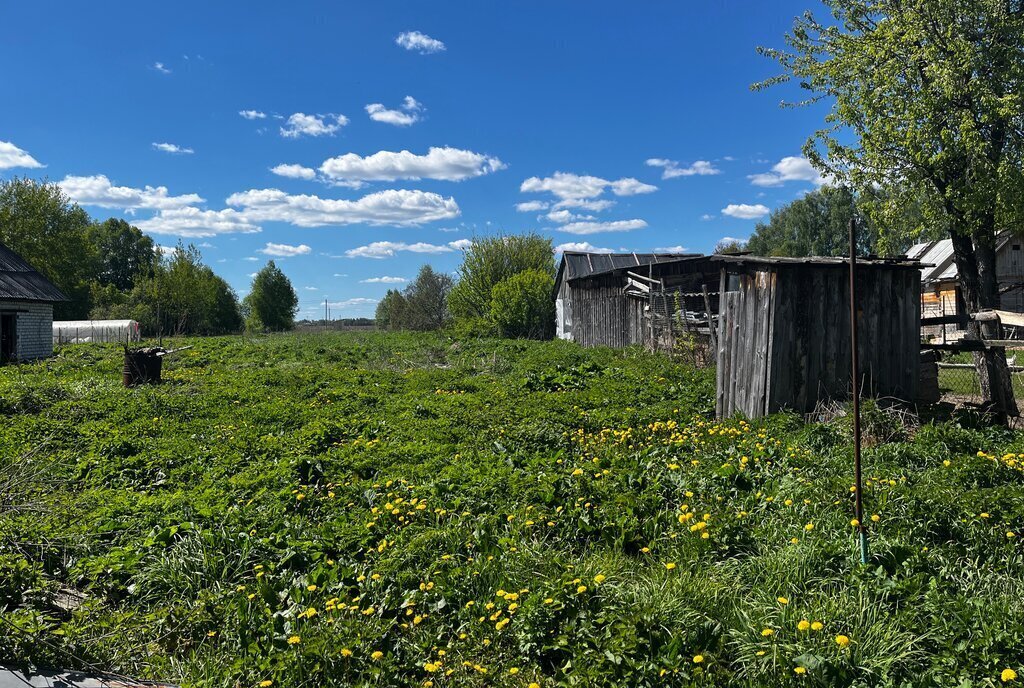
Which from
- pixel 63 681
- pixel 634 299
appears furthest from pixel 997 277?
pixel 63 681

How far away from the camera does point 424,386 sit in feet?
38.4

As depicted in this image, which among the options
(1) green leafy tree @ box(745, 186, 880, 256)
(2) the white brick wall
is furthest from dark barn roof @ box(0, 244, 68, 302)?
(1) green leafy tree @ box(745, 186, 880, 256)

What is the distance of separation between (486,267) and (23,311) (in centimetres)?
2198

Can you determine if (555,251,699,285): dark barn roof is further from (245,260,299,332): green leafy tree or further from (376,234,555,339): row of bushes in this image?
(245,260,299,332): green leafy tree

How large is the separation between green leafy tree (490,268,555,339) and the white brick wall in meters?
18.9

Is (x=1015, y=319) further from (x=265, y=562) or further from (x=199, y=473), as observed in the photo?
(x=199, y=473)

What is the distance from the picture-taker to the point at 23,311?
21016mm

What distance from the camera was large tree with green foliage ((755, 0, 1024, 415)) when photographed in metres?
14.3

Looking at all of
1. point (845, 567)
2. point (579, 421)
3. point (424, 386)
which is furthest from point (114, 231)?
point (845, 567)

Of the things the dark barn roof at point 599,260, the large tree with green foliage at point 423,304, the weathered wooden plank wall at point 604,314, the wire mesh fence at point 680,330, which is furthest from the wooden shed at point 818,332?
the large tree with green foliage at point 423,304

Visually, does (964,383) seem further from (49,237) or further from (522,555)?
(49,237)

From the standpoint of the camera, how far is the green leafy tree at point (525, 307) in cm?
3256

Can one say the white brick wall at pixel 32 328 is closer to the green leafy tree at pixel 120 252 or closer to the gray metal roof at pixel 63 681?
the gray metal roof at pixel 63 681

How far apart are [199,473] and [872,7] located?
18913 millimetres
